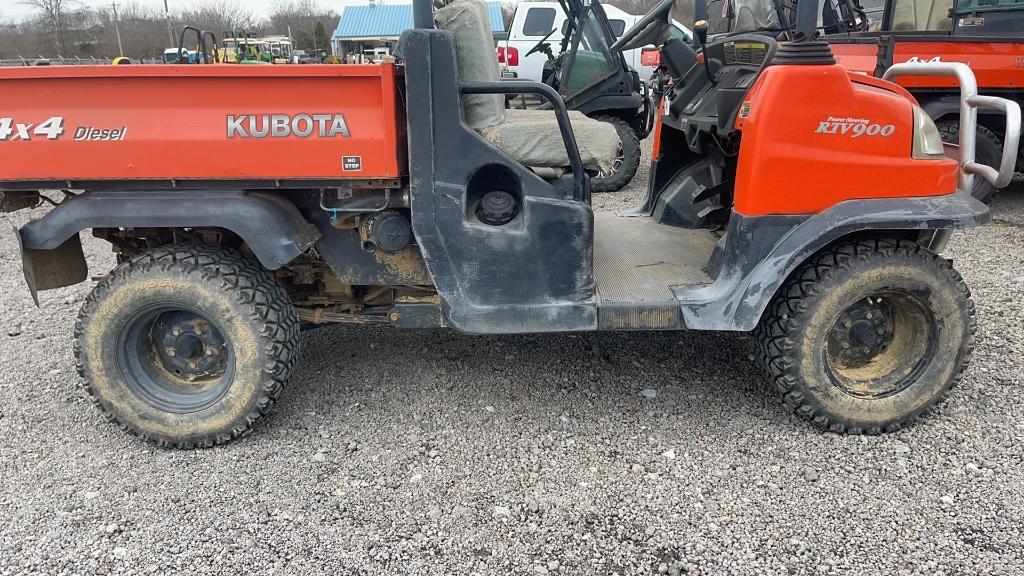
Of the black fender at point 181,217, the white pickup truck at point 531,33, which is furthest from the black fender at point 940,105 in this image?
the white pickup truck at point 531,33

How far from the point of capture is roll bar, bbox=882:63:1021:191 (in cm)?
295

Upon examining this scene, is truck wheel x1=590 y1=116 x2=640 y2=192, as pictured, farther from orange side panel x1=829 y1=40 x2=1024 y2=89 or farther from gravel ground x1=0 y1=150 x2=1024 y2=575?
gravel ground x1=0 y1=150 x2=1024 y2=575

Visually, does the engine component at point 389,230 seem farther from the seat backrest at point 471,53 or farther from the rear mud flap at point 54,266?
the rear mud flap at point 54,266

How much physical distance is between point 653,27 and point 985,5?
5258 mm

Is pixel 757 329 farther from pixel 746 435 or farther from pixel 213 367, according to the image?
pixel 213 367

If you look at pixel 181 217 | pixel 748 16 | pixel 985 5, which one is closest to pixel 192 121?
pixel 181 217

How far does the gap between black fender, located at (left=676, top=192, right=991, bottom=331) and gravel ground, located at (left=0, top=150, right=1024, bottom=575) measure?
623 millimetres

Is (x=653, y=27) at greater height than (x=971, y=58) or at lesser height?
greater

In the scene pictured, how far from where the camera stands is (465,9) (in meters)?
3.04

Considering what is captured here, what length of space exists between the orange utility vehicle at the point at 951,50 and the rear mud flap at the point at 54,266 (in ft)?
21.4

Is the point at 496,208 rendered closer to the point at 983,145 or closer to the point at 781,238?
the point at 781,238

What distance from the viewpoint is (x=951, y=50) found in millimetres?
6605

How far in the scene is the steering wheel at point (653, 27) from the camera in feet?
11.6

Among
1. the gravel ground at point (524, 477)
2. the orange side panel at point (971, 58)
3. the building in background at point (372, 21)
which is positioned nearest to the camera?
the gravel ground at point (524, 477)
